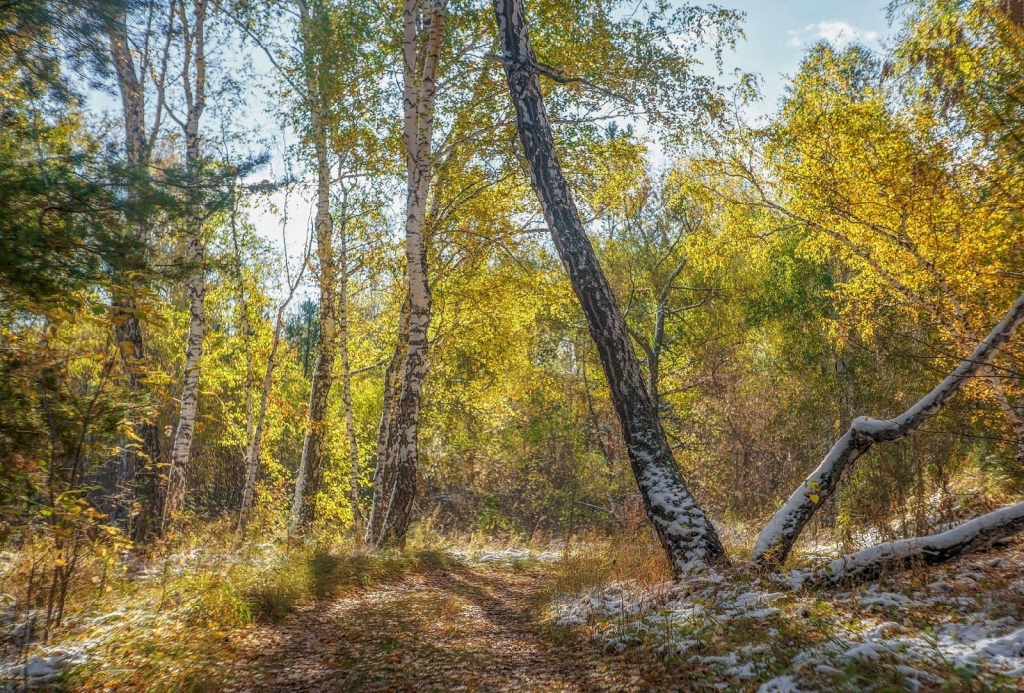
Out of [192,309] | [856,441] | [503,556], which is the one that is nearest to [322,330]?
[192,309]

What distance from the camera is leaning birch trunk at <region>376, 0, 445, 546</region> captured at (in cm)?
991

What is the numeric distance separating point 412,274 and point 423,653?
20.5ft

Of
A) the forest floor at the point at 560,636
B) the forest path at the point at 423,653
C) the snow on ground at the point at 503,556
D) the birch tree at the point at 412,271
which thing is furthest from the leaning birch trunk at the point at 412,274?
the forest floor at the point at 560,636

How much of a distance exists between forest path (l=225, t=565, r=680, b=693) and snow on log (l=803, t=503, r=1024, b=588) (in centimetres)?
202

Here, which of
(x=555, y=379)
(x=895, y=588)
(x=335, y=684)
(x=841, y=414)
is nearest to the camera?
(x=335, y=684)

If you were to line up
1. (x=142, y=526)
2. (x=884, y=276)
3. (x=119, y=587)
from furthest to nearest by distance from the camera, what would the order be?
(x=884, y=276) → (x=142, y=526) → (x=119, y=587)

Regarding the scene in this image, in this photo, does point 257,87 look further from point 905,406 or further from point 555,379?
point 905,406

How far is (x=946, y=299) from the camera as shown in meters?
11.2

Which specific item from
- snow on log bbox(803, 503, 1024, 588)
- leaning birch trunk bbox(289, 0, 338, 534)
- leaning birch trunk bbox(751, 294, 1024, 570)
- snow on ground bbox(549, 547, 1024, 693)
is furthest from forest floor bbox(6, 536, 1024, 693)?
leaning birch trunk bbox(289, 0, 338, 534)

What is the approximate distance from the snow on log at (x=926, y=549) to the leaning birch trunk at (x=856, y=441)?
0.61 metres

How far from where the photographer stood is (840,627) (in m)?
4.09

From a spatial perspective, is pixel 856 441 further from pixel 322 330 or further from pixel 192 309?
pixel 192 309

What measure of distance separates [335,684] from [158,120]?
33.4 ft

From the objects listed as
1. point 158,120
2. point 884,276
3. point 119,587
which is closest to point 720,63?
point 884,276
